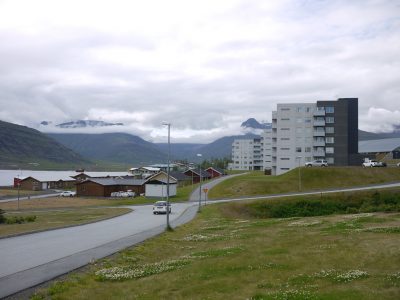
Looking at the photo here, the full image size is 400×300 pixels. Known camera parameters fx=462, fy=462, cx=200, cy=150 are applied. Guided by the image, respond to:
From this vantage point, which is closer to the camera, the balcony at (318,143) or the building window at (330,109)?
the building window at (330,109)

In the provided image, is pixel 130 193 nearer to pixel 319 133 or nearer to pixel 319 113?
pixel 319 133

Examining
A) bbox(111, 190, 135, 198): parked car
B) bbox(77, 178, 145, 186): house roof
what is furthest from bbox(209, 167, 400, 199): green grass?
bbox(77, 178, 145, 186): house roof

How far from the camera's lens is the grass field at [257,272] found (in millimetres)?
14527

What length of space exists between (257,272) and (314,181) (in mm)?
83670

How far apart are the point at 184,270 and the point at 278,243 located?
9248mm

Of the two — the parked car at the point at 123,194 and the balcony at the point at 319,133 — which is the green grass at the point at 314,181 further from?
the parked car at the point at 123,194

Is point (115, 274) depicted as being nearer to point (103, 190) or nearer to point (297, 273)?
point (297, 273)

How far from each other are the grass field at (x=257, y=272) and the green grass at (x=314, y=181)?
68344 mm

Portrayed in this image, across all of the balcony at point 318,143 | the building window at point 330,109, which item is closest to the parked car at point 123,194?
the balcony at point 318,143

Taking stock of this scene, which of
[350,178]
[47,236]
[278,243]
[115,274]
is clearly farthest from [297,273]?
[350,178]

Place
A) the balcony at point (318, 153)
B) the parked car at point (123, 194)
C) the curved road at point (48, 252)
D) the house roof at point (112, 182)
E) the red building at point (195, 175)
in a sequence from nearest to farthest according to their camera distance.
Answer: the curved road at point (48, 252)
the parked car at point (123, 194)
the house roof at point (112, 182)
the balcony at point (318, 153)
the red building at point (195, 175)

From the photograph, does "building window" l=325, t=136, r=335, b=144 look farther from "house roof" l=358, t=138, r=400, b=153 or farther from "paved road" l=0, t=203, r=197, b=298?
"paved road" l=0, t=203, r=197, b=298

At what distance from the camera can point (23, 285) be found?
18.1m

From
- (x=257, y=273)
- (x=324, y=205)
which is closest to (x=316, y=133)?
(x=324, y=205)
